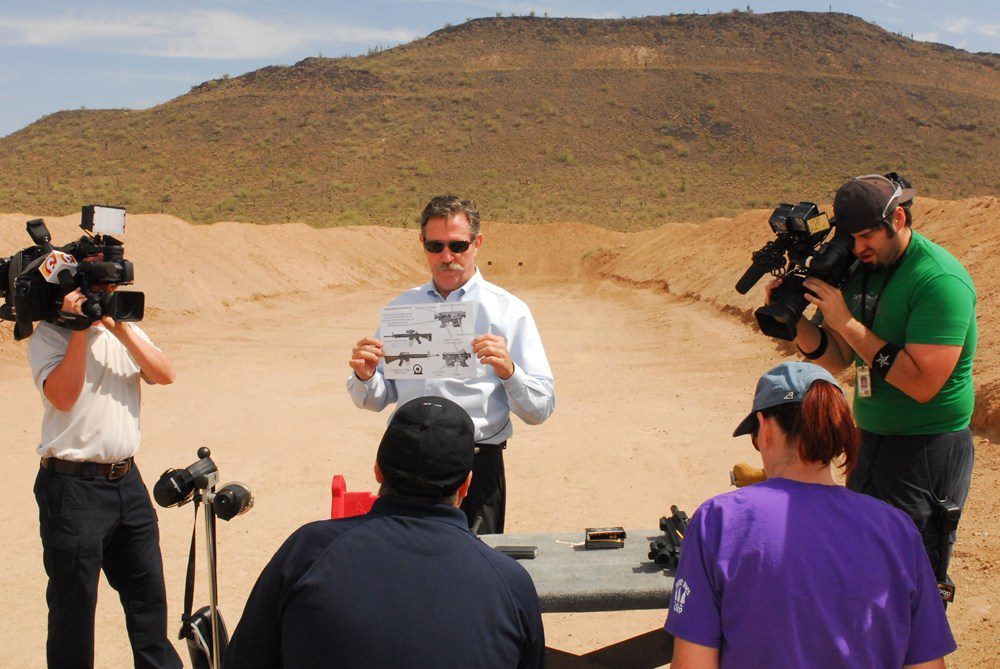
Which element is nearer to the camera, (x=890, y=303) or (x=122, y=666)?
(x=890, y=303)

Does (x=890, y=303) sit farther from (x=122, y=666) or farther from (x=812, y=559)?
(x=122, y=666)

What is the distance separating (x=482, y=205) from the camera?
58.6 metres

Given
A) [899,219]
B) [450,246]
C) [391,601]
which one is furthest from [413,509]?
[899,219]

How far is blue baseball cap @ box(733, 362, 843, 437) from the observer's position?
2381 millimetres

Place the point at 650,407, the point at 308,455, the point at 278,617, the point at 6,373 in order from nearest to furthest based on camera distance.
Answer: the point at 278,617
the point at 308,455
the point at 650,407
the point at 6,373

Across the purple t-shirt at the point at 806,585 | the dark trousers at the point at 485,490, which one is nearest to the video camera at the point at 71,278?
the dark trousers at the point at 485,490

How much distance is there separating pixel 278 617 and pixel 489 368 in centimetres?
189

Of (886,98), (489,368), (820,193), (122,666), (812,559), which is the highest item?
(886,98)

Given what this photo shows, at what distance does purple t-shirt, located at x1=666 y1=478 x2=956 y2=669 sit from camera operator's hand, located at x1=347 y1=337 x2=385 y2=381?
1.78m

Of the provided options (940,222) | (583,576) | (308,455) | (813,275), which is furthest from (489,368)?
(940,222)

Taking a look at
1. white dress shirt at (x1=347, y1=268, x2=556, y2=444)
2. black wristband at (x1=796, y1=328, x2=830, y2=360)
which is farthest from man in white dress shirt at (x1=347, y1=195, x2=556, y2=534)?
black wristband at (x1=796, y1=328, x2=830, y2=360)

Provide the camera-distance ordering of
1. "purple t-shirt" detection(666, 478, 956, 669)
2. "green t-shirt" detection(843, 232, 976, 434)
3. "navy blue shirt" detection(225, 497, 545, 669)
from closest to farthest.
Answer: "navy blue shirt" detection(225, 497, 545, 669) → "purple t-shirt" detection(666, 478, 956, 669) → "green t-shirt" detection(843, 232, 976, 434)

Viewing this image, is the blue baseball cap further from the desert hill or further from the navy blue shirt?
the desert hill

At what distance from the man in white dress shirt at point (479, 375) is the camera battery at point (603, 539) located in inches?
18.1
